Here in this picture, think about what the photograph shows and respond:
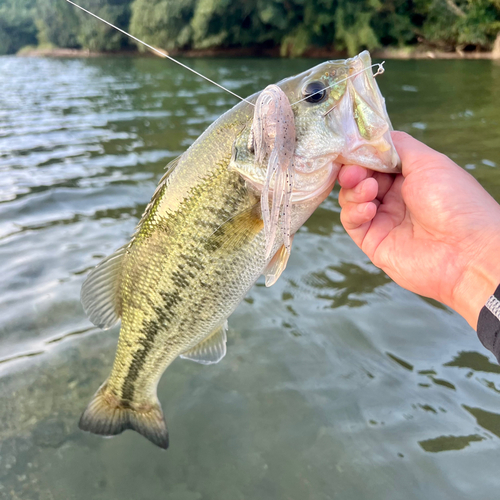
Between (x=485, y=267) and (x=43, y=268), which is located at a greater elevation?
(x=485, y=267)

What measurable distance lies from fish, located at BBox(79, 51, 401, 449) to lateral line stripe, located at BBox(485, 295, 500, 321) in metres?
0.78

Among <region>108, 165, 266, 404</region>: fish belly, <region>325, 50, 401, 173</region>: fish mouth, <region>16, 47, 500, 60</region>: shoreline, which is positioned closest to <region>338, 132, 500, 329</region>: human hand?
<region>325, 50, 401, 173</region>: fish mouth

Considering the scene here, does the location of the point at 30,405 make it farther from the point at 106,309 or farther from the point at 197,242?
the point at 197,242

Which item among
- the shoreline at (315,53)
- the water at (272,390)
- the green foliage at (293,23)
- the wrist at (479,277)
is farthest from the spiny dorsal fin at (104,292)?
the green foliage at (293,23)

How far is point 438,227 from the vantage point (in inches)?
83.0

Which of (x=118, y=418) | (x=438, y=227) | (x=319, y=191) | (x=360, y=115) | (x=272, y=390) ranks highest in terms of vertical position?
(x=360, y=115)

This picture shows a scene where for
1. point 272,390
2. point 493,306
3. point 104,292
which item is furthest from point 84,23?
point 493,306

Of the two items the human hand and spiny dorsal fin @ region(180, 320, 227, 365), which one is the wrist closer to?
the human hand

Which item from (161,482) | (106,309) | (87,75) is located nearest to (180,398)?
(161,482)

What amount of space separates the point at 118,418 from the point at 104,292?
29.1 inches

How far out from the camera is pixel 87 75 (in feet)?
73.4

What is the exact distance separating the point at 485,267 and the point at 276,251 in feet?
3.22

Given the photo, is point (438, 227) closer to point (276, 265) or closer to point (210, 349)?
point (276, 265)

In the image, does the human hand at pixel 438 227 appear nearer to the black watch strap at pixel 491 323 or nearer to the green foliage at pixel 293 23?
the black watch strap at pixel 491 323
